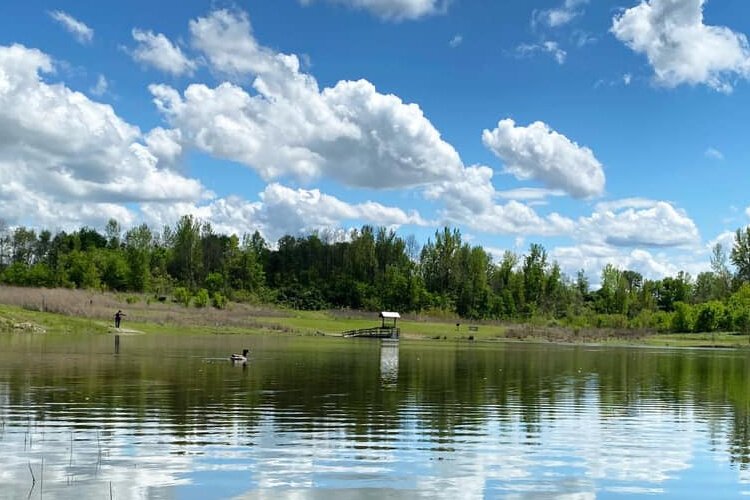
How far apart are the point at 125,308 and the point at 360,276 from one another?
3028 inches

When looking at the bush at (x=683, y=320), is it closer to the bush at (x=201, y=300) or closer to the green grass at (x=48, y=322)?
the bush at (x=201, y=300)

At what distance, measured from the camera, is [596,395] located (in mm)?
35344

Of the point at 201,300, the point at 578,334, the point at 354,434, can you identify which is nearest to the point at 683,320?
the point at 578,334

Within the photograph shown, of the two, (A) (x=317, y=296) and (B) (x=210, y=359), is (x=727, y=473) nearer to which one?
(B) (x=210, y=359)

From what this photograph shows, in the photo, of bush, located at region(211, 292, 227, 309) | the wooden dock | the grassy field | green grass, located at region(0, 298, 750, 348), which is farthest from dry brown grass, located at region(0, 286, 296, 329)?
the wooden dock

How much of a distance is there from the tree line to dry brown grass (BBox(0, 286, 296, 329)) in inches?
582

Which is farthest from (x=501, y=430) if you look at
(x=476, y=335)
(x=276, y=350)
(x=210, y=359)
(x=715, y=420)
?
(x=476, y=335)

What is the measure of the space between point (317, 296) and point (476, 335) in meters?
55.9

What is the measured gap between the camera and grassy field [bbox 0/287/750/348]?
81.6 metres

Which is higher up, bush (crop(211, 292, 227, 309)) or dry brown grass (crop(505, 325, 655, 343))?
bush (crop(211, 292, 227, 309))

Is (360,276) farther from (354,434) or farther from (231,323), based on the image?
(354,434)

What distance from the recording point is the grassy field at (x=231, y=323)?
8156cm

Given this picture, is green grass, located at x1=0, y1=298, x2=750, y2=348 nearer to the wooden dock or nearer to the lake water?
the wooden dock

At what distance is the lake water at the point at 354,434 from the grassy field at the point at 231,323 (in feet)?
133
